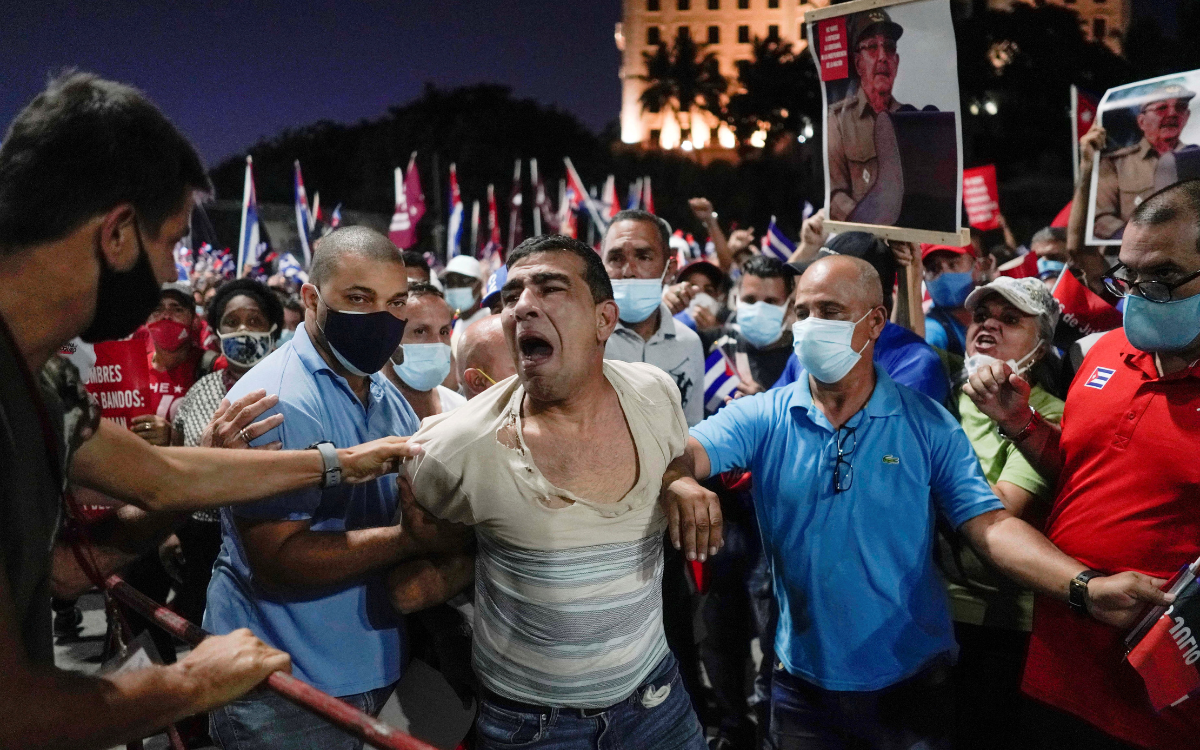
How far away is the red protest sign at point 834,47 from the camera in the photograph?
441 centimetres

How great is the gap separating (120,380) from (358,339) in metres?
2.12

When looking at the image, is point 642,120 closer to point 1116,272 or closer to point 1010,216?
point 1010,216

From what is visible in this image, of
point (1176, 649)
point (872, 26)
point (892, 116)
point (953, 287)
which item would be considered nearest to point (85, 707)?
point (1176, 649)

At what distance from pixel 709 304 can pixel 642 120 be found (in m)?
94.2

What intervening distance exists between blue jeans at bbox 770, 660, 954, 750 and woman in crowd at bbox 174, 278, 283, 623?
119 inches

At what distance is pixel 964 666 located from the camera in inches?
160

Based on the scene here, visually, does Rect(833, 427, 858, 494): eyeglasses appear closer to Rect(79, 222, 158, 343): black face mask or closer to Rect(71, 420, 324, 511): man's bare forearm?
Rect(71, 420, 324, 511): man's bare forearm

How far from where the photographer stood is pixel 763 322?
19.1ft

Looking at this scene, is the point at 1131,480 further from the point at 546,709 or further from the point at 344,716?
the point at 344,716

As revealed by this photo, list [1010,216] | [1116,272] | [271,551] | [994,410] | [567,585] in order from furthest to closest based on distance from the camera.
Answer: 1. [1010,216]
2. [994,410]
3. [1116,272]
4. [271,551]
5. [567,585]

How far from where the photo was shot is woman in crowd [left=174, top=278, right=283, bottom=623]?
4.68 meters

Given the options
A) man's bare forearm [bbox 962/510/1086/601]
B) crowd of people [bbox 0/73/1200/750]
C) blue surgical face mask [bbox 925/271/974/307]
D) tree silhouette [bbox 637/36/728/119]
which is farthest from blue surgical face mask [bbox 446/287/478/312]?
tree silhouette [bbox 637/36/728/119]

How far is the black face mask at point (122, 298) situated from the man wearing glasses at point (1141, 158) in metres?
4.40

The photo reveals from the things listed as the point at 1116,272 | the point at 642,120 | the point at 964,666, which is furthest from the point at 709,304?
the point at 642,120
